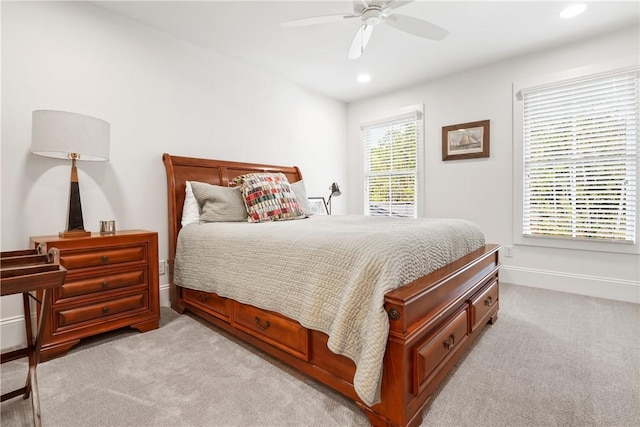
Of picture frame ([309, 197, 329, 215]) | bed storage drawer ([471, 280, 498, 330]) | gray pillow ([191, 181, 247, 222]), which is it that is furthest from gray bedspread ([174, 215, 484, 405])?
picture frame ([309, 197, 329, 215])

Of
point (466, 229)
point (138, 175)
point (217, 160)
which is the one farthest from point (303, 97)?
point (466, 229)

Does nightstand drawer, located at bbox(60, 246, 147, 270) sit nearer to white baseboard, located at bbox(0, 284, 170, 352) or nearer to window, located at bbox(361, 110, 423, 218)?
white baseboard, located at bbox(0, 284, 170, 352)

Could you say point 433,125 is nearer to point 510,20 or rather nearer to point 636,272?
point 510,20

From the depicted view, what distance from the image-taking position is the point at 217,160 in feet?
10.1

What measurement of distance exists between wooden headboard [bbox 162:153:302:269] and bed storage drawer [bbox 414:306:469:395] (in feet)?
7.05

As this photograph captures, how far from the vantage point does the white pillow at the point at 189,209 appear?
254 centimetres

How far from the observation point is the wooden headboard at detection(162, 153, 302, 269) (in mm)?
2609

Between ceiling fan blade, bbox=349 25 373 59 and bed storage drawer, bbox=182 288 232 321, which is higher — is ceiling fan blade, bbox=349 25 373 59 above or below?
above

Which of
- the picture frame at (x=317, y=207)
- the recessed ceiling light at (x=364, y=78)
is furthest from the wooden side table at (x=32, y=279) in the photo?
the recessed ceiling light at (x=364, y=78)

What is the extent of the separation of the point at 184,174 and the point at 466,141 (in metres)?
3.18

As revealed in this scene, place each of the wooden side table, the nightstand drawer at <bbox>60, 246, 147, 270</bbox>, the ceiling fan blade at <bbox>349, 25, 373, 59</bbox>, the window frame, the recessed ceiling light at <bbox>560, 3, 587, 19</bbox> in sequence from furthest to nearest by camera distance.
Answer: the window frame → the recessed ceiling light at <bbox>560, 3, 587, 19</bbox> → the ceiling fan blade at <bbox>349, 25, 373, 59</bbox> → the nightstand drawer at <bbox>60, 246, 147, 270</bbox> → the wooden side table

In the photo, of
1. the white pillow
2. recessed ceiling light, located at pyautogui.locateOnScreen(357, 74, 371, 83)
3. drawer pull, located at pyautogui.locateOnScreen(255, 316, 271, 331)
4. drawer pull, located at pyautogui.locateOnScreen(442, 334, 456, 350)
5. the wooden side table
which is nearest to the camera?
the wooden side table

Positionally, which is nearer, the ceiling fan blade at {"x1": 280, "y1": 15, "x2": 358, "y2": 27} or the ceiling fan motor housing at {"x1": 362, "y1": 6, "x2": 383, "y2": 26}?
the ceiling fan motor housing at {"x1": 362, "y1": 6, "x2": 383, "y2": 26}

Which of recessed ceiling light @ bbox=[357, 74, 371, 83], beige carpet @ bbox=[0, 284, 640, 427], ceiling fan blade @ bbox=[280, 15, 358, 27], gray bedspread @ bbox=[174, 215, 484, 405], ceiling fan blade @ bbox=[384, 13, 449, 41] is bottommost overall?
beige carpet @ bbox=[0, 284, 640, 427]
